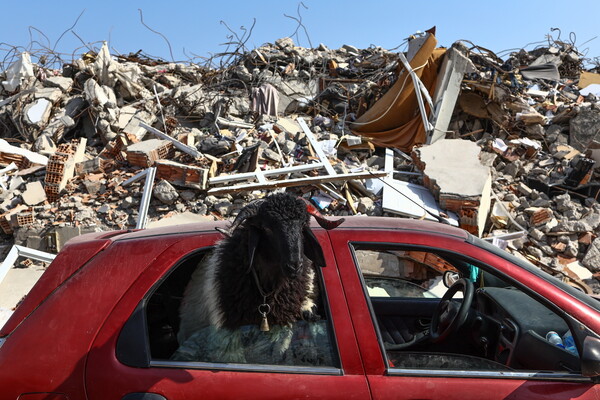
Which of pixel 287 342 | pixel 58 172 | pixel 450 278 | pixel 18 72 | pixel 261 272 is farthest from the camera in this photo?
pixel 18 72

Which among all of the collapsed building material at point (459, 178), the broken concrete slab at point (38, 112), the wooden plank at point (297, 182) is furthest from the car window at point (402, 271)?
the broken concrete slab at point (38, 112)

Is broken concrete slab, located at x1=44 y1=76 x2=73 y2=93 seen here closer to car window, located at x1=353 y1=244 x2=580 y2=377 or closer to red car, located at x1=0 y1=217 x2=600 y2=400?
red car, located at x1=0 y1=217 x2=600 y2=400

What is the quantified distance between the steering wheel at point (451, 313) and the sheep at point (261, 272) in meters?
0.79

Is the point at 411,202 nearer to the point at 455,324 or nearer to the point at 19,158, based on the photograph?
the point at 455,324

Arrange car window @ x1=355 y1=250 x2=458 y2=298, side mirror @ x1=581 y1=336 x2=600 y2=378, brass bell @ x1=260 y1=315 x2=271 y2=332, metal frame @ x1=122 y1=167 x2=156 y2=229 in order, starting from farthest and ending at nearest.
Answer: metal frame @ x1=122 y1=167 x2=156 y2=229
car window @ x1=355 y1=250 x2=458 y2=298
brass bell @ x1=260 y1=315 x2=271 y2=332
side mirror @ x1=581 y1=336 x2=600 y2=378

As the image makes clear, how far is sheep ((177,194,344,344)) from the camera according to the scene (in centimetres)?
226

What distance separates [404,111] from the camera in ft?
33.6

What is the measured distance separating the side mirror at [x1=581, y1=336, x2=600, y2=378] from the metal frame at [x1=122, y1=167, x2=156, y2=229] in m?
5.98

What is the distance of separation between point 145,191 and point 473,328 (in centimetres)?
597

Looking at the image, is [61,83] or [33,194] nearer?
[33,194]

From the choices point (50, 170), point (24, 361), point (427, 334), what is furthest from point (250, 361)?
point (50, 170)

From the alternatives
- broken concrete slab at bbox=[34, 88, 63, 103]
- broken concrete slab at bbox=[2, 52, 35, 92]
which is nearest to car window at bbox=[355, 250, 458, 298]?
broken concrete slab at bbox=[34, 88, 63, 103]

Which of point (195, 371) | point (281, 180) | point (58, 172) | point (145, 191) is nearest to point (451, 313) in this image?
point (195, 371)

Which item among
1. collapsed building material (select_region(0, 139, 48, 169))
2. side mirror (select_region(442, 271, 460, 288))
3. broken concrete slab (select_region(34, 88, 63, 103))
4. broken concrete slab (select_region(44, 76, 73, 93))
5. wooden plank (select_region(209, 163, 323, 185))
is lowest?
side mirror (select_region(442, 271, 460, 288))
